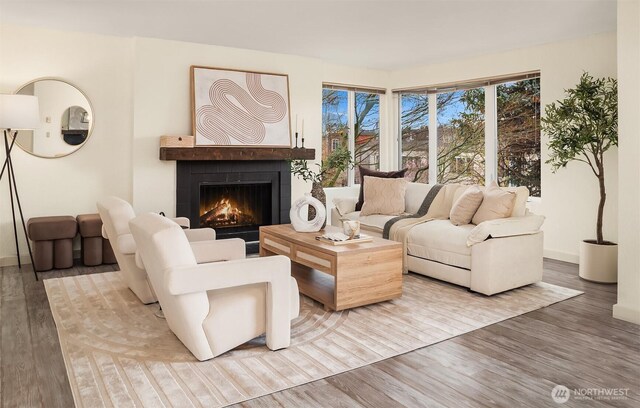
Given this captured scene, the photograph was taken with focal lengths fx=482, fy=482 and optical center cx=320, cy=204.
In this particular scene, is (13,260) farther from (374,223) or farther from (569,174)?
(569,174)

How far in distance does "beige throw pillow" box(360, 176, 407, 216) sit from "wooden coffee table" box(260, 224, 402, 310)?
144 centimetres

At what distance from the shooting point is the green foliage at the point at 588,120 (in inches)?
176

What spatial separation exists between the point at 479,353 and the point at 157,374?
6.00 feet

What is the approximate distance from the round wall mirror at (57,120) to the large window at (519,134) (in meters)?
4.95

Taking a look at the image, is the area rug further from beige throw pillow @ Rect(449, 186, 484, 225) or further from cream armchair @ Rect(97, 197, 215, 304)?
beige throw pillow @ Rect(449, 186, 484, 225)

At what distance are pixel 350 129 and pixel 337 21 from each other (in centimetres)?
278

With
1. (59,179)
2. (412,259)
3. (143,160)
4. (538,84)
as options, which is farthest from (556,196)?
(59,179)

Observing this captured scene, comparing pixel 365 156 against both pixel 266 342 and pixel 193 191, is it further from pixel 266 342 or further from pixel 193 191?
pixel 266 342

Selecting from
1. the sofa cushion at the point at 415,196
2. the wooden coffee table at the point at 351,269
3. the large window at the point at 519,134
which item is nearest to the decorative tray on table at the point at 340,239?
the wooden coffee table at the point at 351,269

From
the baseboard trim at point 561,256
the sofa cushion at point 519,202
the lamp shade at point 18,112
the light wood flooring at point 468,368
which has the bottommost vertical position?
the light wood flooring at point 468,368

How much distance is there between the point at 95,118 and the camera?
5402 millimetres

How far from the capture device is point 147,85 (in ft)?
17.7

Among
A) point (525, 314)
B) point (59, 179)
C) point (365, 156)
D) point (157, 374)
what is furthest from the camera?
point (365, 156)

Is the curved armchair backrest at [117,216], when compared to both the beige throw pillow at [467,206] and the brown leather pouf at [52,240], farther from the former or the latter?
the beige throw pillow at [467,206]
